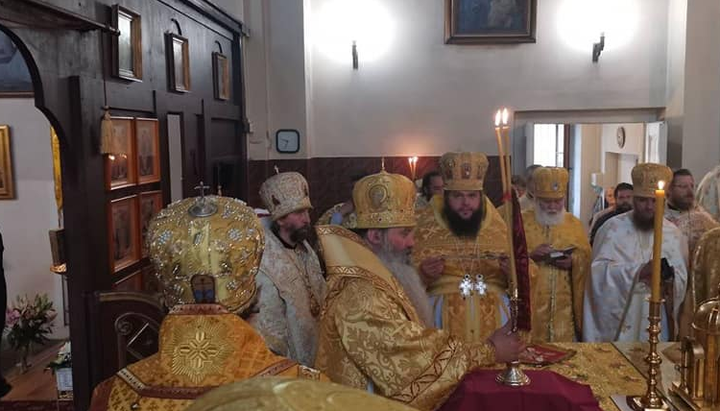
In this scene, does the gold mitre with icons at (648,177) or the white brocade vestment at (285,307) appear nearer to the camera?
the white brocade vestment at (285,307)

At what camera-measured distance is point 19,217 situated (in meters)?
6.91

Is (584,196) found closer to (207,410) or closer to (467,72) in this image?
(467,72)

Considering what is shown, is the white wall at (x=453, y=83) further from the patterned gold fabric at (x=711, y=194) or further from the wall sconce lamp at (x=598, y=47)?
the patterned gold fabric at (x=711, y=194)

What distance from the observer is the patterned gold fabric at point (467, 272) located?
13.6 feet

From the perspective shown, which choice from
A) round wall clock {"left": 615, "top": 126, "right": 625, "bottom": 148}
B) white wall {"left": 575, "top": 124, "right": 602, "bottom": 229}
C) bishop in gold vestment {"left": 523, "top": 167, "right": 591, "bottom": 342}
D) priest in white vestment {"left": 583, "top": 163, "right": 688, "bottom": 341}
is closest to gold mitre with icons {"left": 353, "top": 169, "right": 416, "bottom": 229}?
bishop in gold vestment {"left": 523, "top": 167, "right": 591, "bottom": 342}

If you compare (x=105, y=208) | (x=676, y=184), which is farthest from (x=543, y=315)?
(x=105, y=208)

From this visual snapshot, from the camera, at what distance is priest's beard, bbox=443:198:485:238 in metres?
4.40

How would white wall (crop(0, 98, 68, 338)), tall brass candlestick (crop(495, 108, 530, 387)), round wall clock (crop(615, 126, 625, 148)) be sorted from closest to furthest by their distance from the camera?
tall brass candlestick (crop(495, 108, 530, 387))
white wall (crop(0, 98, 68, 338))
round wall clock (crop(615, 126, 625, 148))

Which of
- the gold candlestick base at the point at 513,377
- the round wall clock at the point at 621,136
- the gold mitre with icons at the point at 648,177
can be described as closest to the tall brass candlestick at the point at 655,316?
the gold candlestick base at the point at 513,377

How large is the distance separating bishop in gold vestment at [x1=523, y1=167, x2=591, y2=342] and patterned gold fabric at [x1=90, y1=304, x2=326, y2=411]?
322 centimetres

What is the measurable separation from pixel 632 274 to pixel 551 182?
85cm

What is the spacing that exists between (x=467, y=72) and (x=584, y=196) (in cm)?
241

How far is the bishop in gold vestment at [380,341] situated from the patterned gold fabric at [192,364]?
88 cm

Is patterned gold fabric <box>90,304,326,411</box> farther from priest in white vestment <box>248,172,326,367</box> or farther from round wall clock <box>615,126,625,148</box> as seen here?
round wall clock <box>615,126,625,148</box>
